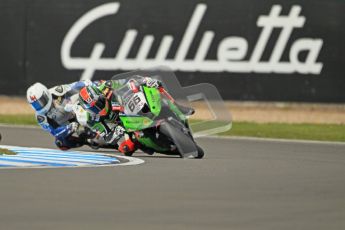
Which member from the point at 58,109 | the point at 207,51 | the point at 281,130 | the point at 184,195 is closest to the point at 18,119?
the point at 207,51

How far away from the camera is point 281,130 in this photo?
83.5ft

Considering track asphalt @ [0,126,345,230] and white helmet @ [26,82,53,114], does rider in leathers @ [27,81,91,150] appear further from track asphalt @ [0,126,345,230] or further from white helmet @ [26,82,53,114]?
track asphalt @ [0,126,345,230]

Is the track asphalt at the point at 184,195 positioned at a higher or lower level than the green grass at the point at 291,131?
lower

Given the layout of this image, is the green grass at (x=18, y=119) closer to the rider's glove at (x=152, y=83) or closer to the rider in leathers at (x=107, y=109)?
the rider in leathers at (x=107, y=109)

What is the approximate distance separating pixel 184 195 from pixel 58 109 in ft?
20.9

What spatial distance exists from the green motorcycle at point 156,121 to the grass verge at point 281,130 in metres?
6.32

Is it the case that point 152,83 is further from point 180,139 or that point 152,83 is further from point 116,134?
point 116,134

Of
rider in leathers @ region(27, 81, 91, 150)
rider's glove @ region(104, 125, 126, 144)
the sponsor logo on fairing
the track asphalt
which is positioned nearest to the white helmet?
rider in leathers @ region(27, 81, 91, 150)

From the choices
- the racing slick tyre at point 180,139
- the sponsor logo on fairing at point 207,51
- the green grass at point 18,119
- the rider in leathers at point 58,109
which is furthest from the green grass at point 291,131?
the racing slick tyre at point 180,139

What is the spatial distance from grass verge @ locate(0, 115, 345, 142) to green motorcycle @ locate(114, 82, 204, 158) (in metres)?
6.32

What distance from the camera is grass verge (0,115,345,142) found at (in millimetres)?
24234

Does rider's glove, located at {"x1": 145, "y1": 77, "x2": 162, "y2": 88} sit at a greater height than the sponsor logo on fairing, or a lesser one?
lesser

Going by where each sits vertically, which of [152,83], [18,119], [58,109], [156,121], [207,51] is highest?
[207,51]

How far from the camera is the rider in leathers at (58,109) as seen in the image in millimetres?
18594
